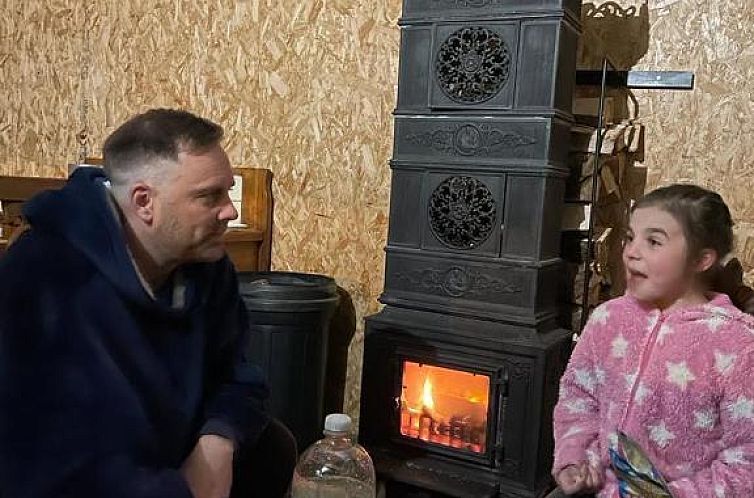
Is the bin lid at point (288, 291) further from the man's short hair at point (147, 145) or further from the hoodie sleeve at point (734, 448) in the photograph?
the hoodie sleeve at point (734, 448)

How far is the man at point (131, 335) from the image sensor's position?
4.41 feet

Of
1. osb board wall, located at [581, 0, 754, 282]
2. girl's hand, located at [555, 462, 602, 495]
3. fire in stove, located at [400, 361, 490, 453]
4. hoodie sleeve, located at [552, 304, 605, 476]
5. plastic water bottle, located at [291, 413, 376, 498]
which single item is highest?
osb board wall, located at [581, 0, 754, 282]

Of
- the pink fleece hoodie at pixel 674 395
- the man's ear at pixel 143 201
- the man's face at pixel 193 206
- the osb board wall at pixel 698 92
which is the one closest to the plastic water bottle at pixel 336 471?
the pink fleece hoodie at pixel 674 395

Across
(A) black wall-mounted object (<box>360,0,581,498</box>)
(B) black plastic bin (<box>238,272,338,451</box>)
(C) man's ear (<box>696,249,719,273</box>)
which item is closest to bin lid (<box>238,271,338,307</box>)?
(B) black plastic bin (<box>238,272,338,451</box>)

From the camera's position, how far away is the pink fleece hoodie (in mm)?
1575

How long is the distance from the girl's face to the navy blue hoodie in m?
0.91

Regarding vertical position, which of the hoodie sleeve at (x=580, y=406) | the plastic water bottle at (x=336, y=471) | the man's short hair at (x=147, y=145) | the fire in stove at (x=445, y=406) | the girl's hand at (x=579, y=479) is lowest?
the plastic water bottle at (x=336, y=471)

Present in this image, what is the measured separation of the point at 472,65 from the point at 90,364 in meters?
1.49

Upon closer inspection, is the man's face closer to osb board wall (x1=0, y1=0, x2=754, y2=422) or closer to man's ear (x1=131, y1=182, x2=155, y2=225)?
man's ear (x1=131, y1=182, x2=155, y2=225)

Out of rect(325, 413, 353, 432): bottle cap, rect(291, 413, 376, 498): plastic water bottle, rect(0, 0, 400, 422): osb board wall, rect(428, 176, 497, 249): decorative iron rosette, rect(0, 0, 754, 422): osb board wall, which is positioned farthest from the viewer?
rect(0, 0, 400, 422): osb board wall

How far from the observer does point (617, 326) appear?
1773mm

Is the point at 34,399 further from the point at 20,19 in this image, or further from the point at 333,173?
the point at 20,19

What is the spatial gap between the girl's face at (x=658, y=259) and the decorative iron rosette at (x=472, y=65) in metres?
0.82

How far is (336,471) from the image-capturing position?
2.41 m
